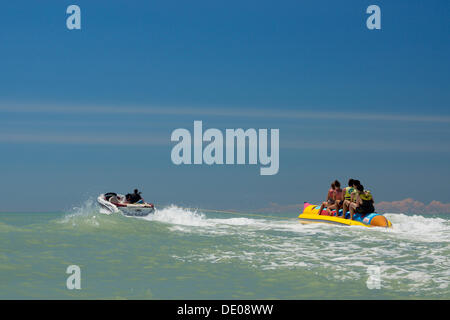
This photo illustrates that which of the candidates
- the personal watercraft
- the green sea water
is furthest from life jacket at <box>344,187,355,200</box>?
the personal watercraft

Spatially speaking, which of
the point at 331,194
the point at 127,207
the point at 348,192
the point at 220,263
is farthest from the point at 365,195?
the point at 127,207

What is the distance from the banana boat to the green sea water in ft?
2.02

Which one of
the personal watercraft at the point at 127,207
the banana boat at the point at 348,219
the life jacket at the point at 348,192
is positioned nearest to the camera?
the banana boat at the point at 348,219

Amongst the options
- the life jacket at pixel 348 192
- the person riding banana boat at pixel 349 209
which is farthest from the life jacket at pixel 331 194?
the life jacket at pixel 348 192

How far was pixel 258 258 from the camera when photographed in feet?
35.2

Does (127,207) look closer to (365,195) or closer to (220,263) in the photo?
(365,195)

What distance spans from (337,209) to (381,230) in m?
2.47

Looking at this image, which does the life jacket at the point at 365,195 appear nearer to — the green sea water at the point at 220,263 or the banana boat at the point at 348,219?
the banana boat at the point at 348,219

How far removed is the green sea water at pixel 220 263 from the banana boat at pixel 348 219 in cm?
61

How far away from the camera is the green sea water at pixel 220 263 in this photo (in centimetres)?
783

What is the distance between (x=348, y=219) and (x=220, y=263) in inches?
368
